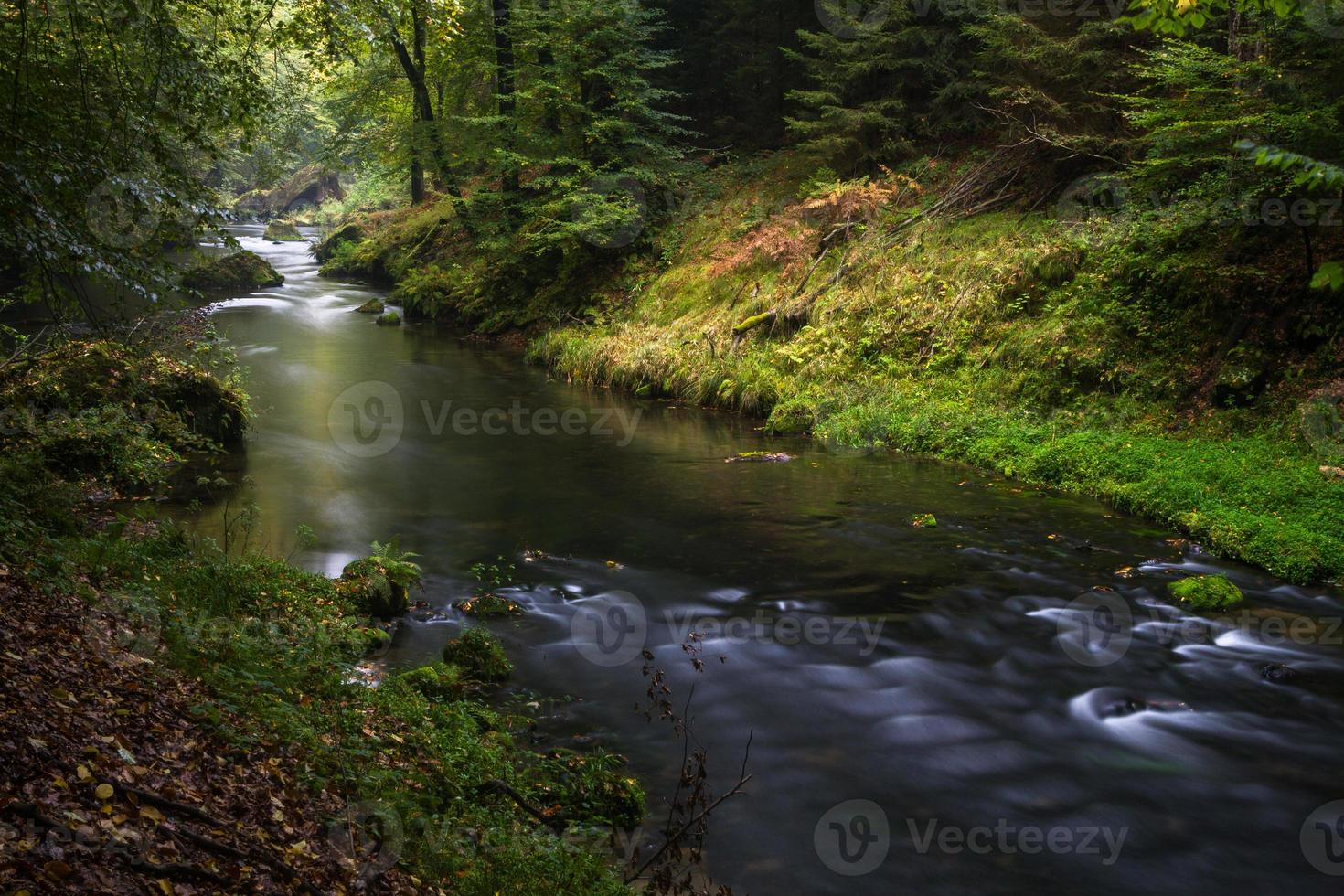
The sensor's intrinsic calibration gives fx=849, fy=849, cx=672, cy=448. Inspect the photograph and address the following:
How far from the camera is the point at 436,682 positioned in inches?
227

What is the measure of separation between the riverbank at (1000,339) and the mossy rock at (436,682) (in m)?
7.30

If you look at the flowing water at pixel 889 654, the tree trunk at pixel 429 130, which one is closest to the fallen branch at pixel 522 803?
the flowing water at pixel 889 654

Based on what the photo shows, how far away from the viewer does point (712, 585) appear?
813cm

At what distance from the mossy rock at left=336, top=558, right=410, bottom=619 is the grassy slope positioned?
7819 millimetres

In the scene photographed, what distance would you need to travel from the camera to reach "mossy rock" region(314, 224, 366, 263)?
3572cm

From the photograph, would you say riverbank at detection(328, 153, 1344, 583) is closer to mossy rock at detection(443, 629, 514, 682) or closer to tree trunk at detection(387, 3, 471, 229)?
tree trunk at detection(387, 3, 471, 229)

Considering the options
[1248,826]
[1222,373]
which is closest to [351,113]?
[1222,373]

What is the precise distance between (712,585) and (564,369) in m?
11.4

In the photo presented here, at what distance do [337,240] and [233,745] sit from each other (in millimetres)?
36427

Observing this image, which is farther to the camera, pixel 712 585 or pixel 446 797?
pixel 712 585

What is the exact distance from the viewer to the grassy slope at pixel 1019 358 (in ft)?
30.3

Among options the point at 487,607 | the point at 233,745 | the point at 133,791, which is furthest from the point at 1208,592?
the point at 133,791

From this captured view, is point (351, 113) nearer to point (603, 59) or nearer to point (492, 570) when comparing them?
point (603, 59)

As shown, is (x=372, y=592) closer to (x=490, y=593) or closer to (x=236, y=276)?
(x=490, y=593)
